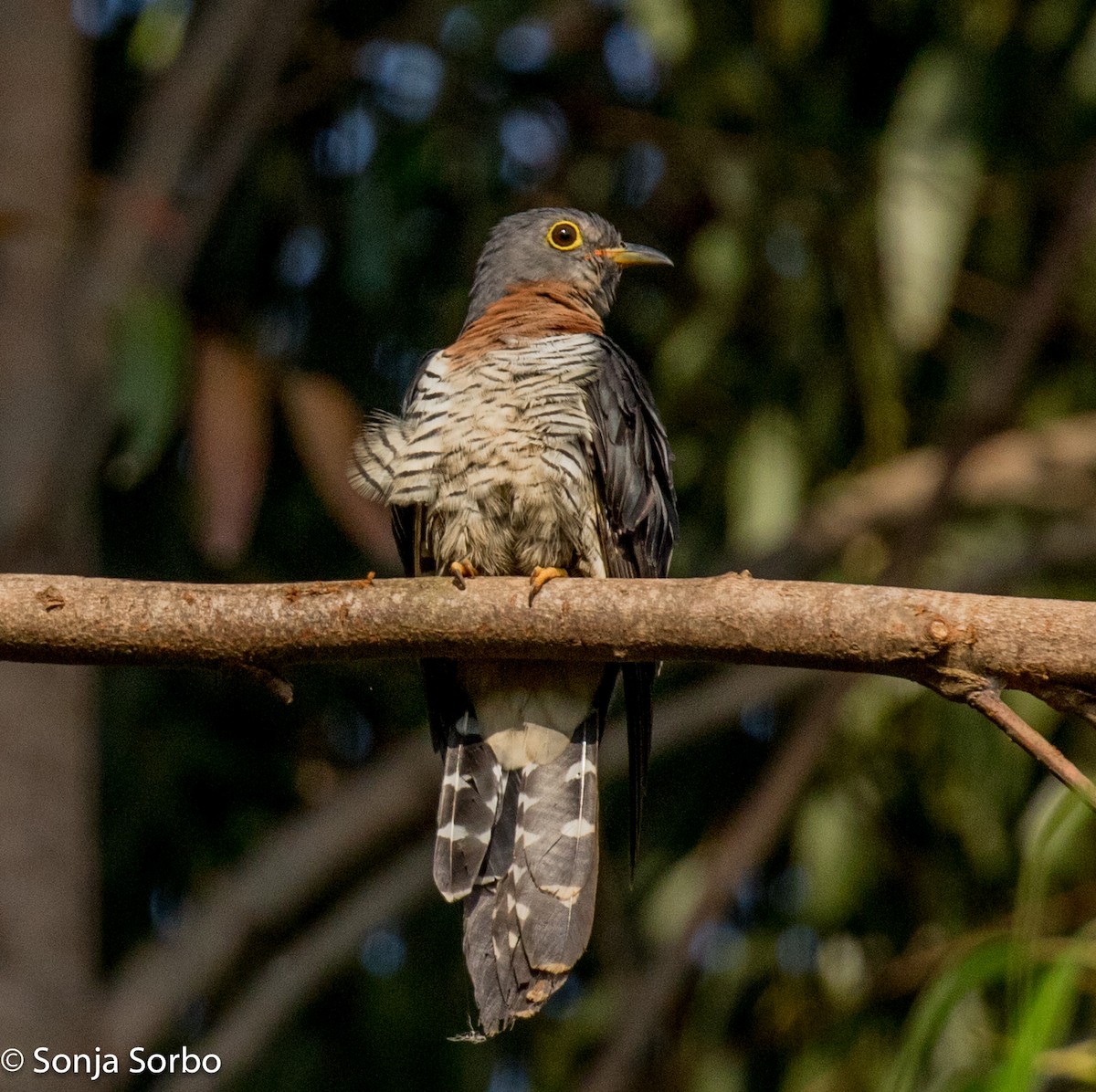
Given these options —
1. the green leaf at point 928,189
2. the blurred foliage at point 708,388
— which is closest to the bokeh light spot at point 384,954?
the blurred foliage at point 708,388

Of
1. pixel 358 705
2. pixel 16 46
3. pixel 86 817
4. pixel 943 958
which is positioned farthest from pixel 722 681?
pixel 16 46

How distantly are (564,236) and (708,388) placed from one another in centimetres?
170

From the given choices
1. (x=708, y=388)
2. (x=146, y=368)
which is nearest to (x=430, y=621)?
(x=146, y=368)

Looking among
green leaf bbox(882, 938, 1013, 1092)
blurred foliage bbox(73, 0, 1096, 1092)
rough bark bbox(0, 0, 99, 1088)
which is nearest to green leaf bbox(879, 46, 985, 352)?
blurred foliage bbox(73, 0, 1096, 1092)

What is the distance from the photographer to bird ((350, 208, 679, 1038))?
306cm

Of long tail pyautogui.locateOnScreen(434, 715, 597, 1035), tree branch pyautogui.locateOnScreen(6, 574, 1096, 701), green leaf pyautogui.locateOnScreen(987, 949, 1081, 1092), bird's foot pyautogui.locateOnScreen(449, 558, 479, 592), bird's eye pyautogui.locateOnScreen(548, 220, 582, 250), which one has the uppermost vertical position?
bird's eye pyautogui.locateOnScreen(548, 220, 582, 250)

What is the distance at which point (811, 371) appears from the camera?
5488 millimetres

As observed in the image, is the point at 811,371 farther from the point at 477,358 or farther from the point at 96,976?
the point at 96,976

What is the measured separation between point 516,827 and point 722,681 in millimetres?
1892

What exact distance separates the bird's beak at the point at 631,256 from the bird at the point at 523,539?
0.72m

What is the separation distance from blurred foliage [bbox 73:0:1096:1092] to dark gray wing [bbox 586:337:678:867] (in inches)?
51.4

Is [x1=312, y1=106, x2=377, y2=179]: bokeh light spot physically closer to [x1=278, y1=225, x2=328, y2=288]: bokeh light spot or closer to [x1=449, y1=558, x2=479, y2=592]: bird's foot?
[x1=278, y1=225, x2=328, y2=288]: bokeh light spot

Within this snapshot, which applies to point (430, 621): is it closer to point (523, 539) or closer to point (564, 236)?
point (523, 539)

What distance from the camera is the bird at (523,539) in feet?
10.0
